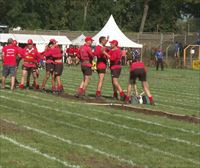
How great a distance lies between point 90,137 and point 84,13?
79.5 metres

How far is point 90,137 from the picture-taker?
35.7 ft

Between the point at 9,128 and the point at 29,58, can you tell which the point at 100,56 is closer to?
the point at 29,58

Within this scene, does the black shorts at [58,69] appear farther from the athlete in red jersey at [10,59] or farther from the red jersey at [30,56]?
the athlete in red jersey at [10,59]

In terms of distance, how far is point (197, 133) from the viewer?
38.5 ft

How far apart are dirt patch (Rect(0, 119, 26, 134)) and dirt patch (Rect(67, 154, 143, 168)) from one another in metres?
2.40

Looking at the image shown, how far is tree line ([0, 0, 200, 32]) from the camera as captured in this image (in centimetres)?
8981

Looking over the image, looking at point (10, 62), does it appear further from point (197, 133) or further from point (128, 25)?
point (128, 25)

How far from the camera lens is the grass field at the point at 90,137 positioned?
8.92 metres

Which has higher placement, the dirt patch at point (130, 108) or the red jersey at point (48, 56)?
the red jersey at point (48, 56)

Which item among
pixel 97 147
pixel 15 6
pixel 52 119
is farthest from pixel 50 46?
pixel 15 6

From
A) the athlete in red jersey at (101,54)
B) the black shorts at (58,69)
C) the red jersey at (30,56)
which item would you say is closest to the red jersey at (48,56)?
the black shorts at (58,69)

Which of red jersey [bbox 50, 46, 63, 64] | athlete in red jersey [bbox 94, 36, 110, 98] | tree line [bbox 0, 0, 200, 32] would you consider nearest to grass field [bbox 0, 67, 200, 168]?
athlete in red jersey [bbox 94, 36, 110, 98]

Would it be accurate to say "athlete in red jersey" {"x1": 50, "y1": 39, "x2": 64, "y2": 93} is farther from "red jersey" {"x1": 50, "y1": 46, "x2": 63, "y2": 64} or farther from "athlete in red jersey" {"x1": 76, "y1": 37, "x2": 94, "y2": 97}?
"athlete in red jersey" {"x1": 76, "y1": 37, "x2": 94, "y2": 97}

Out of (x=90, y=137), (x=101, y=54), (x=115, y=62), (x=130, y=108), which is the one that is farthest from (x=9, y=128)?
(x=115, y=62)
